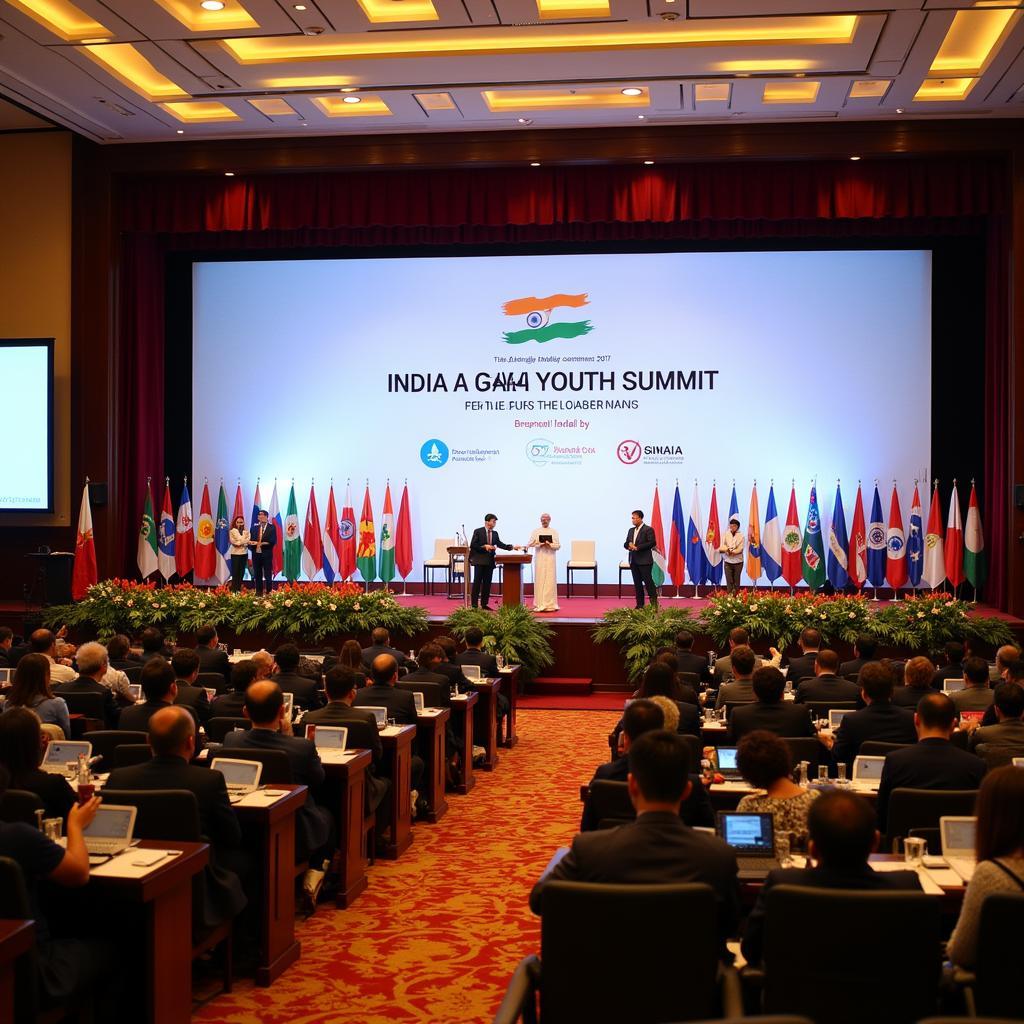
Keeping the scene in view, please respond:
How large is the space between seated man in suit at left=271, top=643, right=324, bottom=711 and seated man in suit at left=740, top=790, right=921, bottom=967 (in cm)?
465

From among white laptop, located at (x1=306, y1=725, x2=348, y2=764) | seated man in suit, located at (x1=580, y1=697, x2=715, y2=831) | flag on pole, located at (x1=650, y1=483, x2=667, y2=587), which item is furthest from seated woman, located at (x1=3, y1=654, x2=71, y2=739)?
flag on pole, located at (x1=650, y1=483, x2=667, y2=587)

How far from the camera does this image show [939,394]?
1591cm

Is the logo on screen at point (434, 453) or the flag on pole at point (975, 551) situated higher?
the logo on screen at point (434, 453)

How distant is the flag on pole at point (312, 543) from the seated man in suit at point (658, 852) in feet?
45.3

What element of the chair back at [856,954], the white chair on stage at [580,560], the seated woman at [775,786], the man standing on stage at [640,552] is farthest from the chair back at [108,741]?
the white chair on stage at [580,560]

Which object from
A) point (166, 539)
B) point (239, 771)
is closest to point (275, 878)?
point (239, 771)

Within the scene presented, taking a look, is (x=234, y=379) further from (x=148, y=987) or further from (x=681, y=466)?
(x=148, y=987)

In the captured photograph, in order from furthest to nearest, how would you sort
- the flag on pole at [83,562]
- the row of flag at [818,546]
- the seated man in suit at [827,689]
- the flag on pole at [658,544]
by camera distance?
the flag on pole at [658,544] < the row of flag at [818,546] < the flag on pole at [83,562] < the seated man in suit at [827,689]

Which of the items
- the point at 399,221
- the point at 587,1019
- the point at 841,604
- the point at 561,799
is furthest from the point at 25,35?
the point at 587,1019

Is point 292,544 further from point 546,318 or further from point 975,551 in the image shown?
point 975,551

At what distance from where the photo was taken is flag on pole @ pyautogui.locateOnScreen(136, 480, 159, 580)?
16094 mm

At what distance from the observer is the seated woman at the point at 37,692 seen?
20.1 ft

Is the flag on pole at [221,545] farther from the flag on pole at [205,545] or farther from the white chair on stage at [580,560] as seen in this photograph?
the white chair on stage at [580,560]

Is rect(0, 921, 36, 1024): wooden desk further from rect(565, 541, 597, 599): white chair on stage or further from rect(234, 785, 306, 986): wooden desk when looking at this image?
rect(565, 541, 597, 599): white chair on stage
